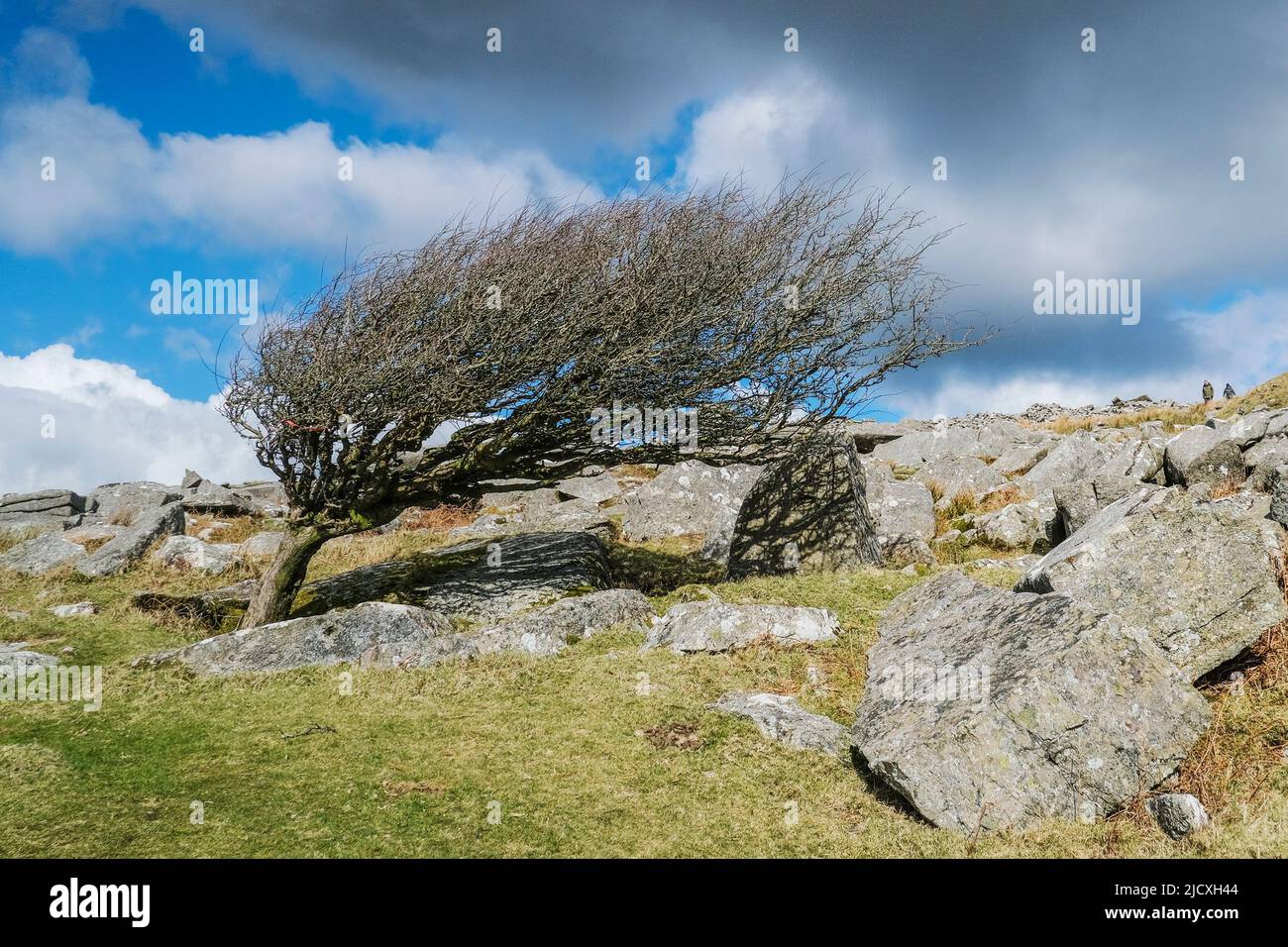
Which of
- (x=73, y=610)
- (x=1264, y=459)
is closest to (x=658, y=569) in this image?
(x=73, y=610)

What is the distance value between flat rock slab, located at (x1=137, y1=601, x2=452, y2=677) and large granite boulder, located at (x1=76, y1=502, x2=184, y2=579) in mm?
10506

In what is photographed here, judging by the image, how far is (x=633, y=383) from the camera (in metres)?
17.8

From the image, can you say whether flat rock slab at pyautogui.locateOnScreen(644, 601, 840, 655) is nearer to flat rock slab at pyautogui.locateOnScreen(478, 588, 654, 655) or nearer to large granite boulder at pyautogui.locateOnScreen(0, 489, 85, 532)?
flat rock slab at pyautogui.locateOnScreen(478, 588, 654, 655)

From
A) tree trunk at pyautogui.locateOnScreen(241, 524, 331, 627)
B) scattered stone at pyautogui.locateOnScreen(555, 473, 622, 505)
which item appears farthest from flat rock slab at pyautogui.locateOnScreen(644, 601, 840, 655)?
scattered stone at pyautogui.locateOnScreen(555, 473, 622, 505)

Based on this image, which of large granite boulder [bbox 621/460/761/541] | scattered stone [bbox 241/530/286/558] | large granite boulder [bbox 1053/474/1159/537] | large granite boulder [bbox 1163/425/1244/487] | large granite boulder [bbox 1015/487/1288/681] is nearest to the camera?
large granite boulder [bbox 1015/487/1288/681]

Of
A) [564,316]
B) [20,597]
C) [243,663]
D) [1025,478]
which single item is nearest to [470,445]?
[564,316]

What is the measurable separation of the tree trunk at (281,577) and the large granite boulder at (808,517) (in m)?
9.88

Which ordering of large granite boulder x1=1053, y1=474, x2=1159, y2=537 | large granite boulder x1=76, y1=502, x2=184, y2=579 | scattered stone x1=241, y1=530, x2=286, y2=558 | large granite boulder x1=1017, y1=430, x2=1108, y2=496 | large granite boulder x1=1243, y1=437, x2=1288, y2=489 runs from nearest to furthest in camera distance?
large granite boulder x1=1243, y1=437, x2=1288, y2=489 → large granite boulder x1=1053, y1=474, x2=1159, y2=537 → large granite boulder x1=76, y1=502, x2=184, y2=579 → scattered stone x1=241, y1=530, x2=286, y2=558 → large granite boulder x1=1017, y1=430, x2=1108, y2=496

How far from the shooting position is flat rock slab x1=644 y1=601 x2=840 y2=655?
12820 mm

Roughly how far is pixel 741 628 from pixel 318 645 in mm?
7221

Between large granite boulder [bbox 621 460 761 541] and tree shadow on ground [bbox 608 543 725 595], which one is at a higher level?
large granite boulder [bbox 621 460 761 541]

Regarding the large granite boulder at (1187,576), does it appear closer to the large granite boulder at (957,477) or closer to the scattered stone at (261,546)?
the large granite boulder at (957,477)

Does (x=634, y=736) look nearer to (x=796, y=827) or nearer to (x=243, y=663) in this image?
(x=796, y=827)

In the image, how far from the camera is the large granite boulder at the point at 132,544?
22.6 m
